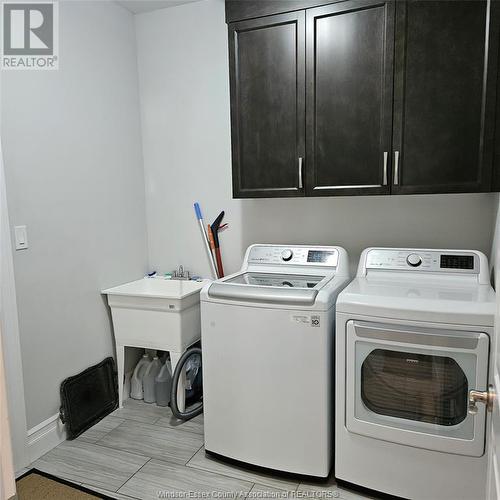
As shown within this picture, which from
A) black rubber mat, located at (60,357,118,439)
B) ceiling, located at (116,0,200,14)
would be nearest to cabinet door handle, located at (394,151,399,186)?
ceiling, located at (116,0,200,14)

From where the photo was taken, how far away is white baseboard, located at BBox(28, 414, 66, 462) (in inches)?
86.0

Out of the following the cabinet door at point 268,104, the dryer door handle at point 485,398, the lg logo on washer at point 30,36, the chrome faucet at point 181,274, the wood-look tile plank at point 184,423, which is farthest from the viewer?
the chrome faucet at point 181,274

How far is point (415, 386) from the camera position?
177 centimetres

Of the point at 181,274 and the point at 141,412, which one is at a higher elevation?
the point at 181,274

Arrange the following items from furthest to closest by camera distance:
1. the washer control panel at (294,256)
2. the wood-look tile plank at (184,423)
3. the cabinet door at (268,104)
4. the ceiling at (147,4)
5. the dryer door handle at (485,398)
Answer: the ceiling at (147,4), the wood-look tile plank at (184,423), the washer control panel at (294,256), the cabinet door at (268,104), the dryer door handle at (485,398)

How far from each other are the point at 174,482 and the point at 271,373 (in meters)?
0.72

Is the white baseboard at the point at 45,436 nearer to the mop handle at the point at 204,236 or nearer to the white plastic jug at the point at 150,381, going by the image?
the white plastic jug at the point at 150,381

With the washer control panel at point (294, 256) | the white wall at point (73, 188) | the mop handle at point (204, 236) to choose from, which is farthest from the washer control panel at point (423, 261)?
the white wall at point (73, 188)

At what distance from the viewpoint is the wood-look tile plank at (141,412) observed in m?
2.62

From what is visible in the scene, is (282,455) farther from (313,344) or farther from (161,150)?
(161,150)

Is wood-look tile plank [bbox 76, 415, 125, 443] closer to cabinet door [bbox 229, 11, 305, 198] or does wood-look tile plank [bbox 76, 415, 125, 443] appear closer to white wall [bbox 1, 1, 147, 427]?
white wall [bbox 1, 1, 147, 427]

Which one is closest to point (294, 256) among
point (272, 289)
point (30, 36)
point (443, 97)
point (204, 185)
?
point (272, 289)

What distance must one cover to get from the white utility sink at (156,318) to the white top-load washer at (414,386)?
104 centimetres

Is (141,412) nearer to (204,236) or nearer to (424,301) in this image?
(204,236)
